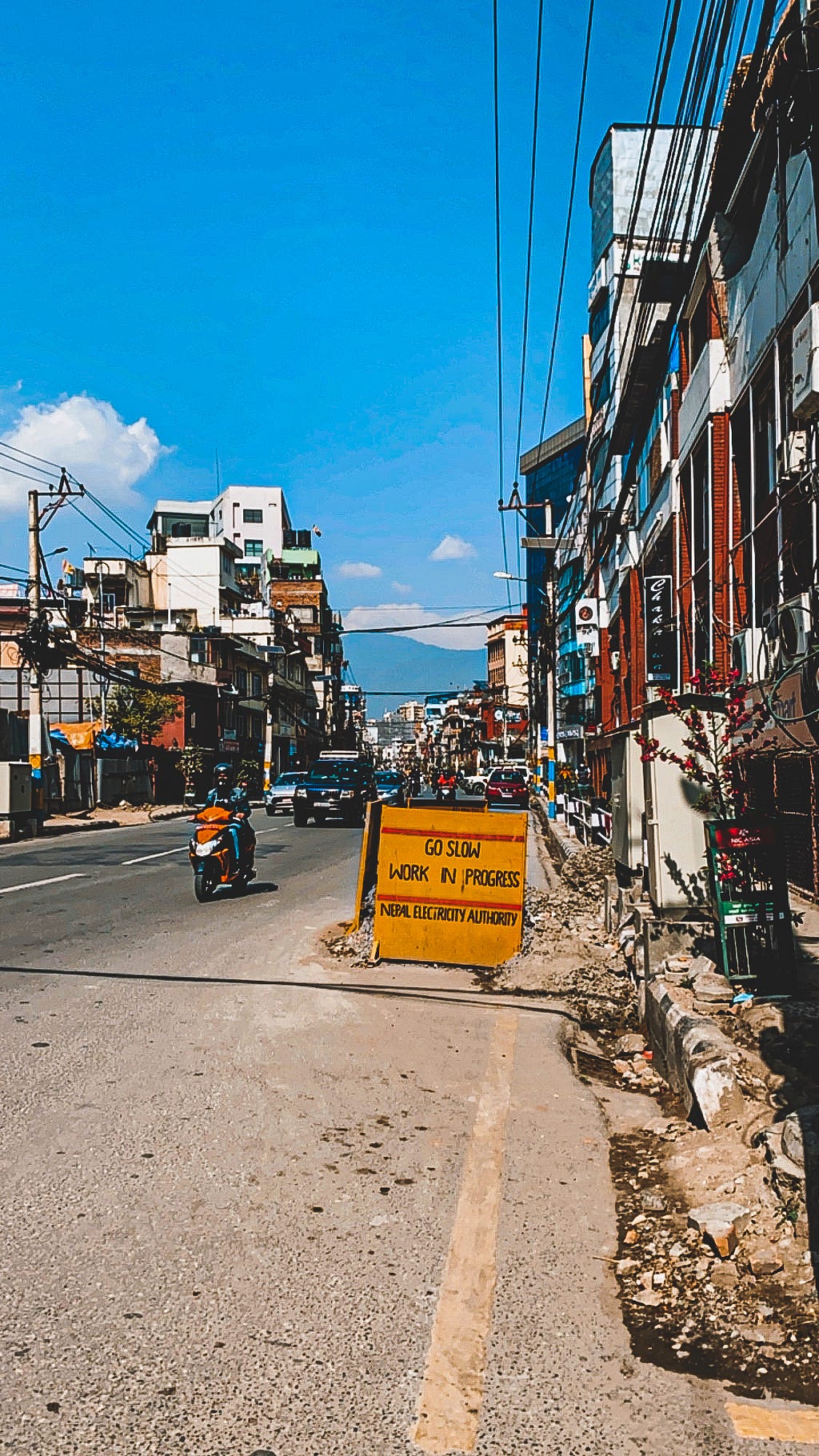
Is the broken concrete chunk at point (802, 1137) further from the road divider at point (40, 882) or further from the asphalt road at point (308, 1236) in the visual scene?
the road divider at point (40, 882)

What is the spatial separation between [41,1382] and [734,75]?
15.6 metres

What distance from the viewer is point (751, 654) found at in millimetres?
13758

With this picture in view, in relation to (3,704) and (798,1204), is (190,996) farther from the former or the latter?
(3,704)

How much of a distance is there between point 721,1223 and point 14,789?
3032 cm

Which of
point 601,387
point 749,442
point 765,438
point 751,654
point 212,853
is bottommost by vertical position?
point 212,853

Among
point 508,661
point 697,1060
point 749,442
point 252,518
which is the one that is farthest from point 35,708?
point 508,661

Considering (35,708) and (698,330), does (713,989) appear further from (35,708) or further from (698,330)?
(35,708)

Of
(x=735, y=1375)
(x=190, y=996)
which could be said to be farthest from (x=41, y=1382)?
(x=190, y=996)

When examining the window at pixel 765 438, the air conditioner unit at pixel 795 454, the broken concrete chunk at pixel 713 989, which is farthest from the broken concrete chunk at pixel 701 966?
the window at pixel 765 438

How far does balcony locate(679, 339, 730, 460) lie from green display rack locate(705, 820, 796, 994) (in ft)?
34.1

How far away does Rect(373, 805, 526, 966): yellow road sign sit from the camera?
10.5m

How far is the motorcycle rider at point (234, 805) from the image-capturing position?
15.6 meters

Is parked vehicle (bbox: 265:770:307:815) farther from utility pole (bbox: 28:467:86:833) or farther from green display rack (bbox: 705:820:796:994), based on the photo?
green display rack (bbox: 705:820:796:994)

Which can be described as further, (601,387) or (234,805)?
(601,387)
